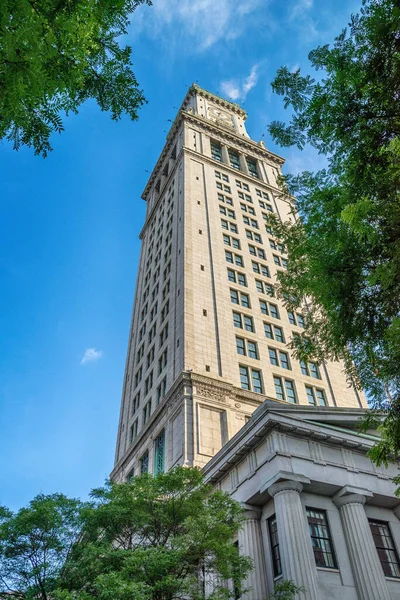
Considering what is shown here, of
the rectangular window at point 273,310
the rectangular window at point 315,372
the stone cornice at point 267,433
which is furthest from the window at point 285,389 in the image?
the stone cornice at point 267,433

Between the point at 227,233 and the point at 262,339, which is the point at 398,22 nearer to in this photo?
the point at 262,339

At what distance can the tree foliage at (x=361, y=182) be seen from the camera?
34.6 ft

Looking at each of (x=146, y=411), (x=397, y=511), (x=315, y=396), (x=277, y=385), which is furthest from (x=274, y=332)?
(x=397, y=511)

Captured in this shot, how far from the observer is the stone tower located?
33.5m

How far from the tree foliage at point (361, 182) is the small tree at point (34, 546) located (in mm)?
11558

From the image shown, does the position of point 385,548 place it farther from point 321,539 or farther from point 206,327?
point 206,327

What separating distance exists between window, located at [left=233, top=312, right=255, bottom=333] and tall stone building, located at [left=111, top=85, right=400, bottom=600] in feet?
0.45

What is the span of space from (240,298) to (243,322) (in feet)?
9.44

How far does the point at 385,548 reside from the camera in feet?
67.7

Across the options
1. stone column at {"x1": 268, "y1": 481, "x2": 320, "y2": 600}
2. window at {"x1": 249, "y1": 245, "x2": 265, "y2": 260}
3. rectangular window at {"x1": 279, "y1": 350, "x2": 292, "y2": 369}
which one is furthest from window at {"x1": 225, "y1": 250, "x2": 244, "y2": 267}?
stone column at {"x1": 268, "y1": 481, "x2": 320, "y2": 600}

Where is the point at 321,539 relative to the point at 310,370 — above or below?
below

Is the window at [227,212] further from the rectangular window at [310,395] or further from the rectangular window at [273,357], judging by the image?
the rectangular window at [310,395]

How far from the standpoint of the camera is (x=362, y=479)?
21.6 metres

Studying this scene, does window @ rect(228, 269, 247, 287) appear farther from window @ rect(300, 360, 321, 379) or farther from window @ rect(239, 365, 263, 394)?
window @ rect(239, 365, 263, 394)
